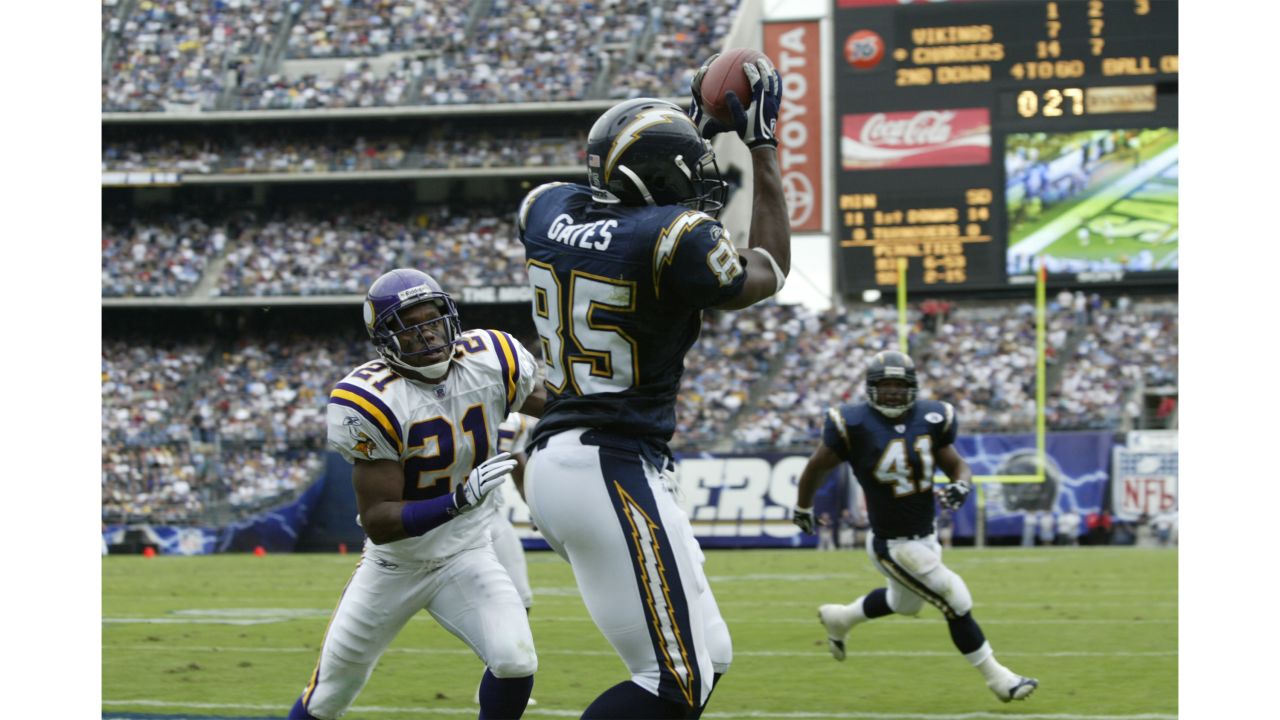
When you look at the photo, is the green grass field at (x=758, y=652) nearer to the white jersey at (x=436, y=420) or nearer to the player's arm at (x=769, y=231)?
the white jersey at (x=436, y=420)

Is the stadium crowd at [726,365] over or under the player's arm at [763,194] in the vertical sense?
under

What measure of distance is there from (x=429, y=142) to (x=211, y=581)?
48.6 ft

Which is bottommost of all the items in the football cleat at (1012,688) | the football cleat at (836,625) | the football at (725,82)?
the football cleat at (836,625)

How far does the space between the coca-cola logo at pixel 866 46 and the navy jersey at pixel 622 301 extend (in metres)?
19.7

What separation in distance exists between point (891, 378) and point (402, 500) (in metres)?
3.26

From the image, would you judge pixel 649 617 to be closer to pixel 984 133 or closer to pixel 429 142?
pixel 984 133

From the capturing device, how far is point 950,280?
22109 millimetres

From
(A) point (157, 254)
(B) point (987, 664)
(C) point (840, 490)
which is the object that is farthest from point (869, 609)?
(A) point (157, 254)

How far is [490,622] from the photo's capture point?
454 centimetres

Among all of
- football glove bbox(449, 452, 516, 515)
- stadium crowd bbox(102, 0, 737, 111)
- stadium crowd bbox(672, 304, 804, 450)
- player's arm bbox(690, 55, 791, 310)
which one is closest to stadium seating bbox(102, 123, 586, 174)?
stadium crowd bbox(102, 0, 737, 111)

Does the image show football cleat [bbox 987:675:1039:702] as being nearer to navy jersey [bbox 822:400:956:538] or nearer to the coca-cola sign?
navy jersey [bbox 822:400:956:538]

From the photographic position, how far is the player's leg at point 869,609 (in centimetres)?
712

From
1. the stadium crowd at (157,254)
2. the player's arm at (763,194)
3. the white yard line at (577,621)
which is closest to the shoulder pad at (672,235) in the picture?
the player's arm at (763,194)

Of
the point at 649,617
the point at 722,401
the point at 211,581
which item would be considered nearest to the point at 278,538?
the point at 211,581
